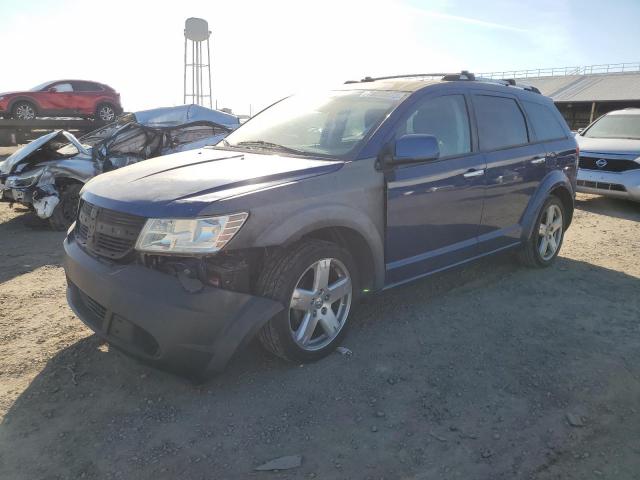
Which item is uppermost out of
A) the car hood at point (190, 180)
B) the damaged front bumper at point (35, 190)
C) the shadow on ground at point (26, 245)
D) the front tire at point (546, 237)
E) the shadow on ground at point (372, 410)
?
the car hood at point (190, 180)

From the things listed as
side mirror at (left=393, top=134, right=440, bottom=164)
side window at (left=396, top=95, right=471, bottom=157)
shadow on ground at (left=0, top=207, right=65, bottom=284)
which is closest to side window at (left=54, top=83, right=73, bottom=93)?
shadow on ground at (left=0, top=207, right=65, bottom=284)

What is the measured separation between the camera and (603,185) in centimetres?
831

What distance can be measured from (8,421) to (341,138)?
2602mm

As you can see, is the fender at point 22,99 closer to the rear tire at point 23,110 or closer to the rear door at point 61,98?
the rear tire at point 23,110

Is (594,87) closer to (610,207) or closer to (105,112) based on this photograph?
(610,207)

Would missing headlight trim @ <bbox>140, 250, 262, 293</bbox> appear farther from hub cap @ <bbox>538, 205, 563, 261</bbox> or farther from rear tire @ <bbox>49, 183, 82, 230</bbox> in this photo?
rear tire @ <bbox>49, 183, 82, 230</bbox>

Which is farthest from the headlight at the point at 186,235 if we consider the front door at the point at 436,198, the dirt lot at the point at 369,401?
the front door at the point at 436,198

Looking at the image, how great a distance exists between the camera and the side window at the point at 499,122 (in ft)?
13.8

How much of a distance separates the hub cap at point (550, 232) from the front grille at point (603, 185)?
3.55 metres

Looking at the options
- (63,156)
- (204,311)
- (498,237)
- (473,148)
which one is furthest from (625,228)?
(63,156)

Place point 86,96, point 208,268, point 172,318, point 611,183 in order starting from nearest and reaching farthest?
point 172,318 → point 208,268 → point 611,183 → point 86,96

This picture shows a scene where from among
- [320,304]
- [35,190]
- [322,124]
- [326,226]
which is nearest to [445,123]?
[322,124]

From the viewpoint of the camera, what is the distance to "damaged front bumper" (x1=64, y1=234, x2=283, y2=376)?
256 cm

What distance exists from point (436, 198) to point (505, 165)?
40.2 inches
